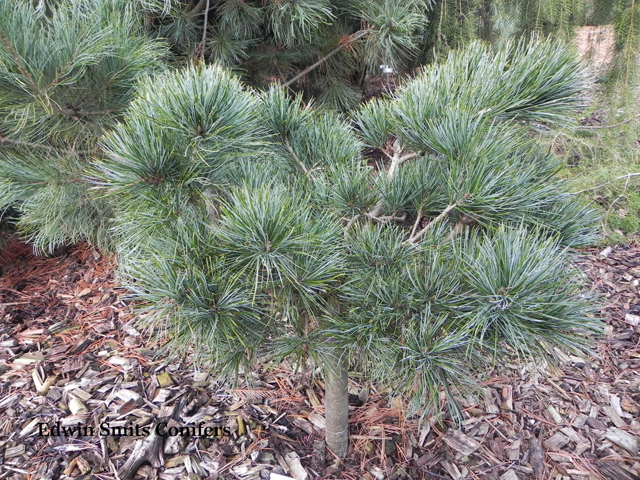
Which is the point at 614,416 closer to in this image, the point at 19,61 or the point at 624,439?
the point at 624,439

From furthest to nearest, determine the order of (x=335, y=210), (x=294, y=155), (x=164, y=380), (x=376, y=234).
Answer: (x=164, y=380)
(x=294, y=155)
(x=335, y=210)
(x=376, y=234)

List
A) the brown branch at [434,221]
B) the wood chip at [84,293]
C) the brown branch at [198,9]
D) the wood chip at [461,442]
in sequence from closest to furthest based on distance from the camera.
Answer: the brown branch at [434,221] < the wood chip at [461,442] < the brown branch at [198,9] < the wood chip at [84,293]

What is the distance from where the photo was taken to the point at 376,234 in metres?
0.75

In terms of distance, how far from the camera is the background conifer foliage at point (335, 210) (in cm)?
65

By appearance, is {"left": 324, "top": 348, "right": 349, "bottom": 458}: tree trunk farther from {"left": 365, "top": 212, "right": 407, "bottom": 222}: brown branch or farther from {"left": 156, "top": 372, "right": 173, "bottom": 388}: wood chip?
{"left": 156, "top": 372, "right": 173, "bottom": 388}: wood chip

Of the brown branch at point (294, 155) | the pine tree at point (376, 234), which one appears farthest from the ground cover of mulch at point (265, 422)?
the brown branch at point (294, 155)

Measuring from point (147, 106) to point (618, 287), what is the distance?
1.95 metres

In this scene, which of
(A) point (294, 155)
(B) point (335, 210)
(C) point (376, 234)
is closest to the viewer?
(C) point (376, 234)

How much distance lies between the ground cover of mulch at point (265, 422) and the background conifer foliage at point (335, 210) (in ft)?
0.55

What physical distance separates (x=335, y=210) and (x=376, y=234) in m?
0.15

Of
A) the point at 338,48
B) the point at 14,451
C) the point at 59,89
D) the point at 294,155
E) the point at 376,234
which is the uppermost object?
the point at 338,48

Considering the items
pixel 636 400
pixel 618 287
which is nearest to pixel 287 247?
pixel 636 400

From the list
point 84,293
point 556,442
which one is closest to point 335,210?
point 556,442

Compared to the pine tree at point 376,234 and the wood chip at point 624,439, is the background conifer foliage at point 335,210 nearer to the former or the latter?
the pine tree at point 376,234
